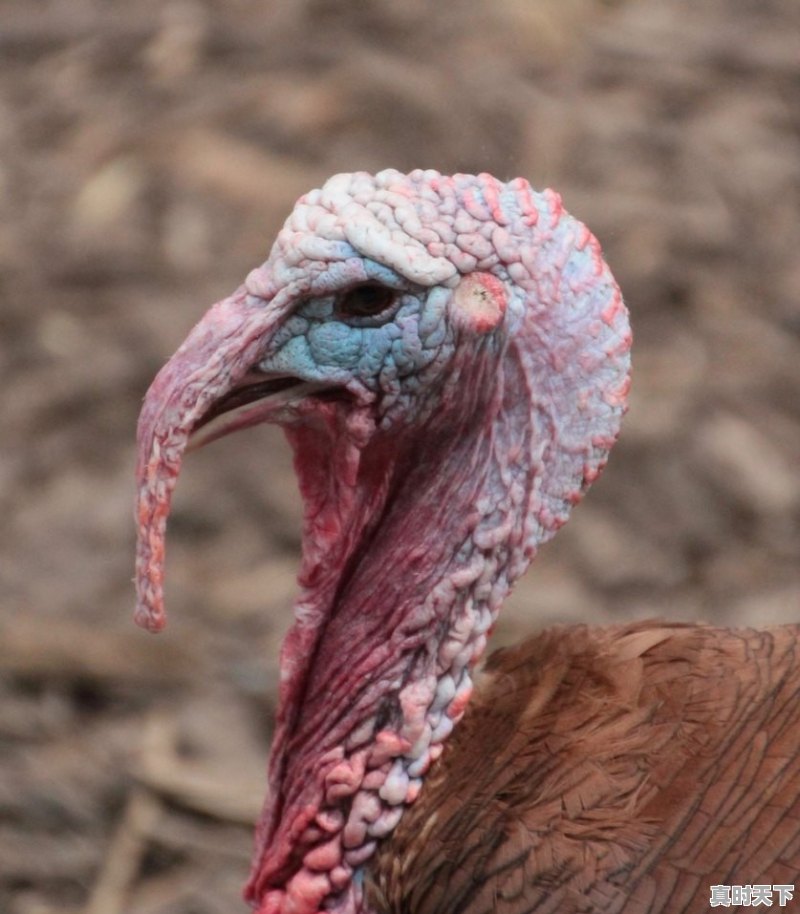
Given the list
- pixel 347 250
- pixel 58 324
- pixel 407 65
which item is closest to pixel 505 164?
pixel 407 65

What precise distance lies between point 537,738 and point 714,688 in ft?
0.69

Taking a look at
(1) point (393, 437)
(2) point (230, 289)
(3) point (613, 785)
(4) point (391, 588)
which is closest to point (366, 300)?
(1) point (393, 437)

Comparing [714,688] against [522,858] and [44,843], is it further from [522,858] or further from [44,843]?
[44,843]

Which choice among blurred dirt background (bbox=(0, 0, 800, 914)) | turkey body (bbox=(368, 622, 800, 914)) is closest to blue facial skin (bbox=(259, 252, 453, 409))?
turkey body (bbox=(368, 622, 800, 914))

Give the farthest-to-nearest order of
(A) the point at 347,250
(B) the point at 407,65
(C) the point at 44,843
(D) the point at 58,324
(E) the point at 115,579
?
(B) the point at 407,65
(D) the point at 58,324
(E) the point at 115,579
(C) the point at 44,843
(A) the point at 347,250

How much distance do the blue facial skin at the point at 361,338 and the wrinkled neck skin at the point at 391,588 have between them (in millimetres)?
55

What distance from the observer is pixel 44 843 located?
3.25 m

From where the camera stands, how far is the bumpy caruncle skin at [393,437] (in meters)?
1.81

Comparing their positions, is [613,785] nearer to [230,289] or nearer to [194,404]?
[194,404]

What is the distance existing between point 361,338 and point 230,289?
91.2 inches

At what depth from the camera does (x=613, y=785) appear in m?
1.83

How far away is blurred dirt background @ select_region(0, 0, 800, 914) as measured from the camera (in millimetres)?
3389

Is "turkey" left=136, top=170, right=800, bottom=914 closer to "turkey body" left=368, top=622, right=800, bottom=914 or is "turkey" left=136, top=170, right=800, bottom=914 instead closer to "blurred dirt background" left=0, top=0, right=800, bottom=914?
"turkey body" left=368, top=622, right=800, bottom=914

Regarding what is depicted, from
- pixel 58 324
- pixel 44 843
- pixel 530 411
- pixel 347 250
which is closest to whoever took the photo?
pixel 347 250
